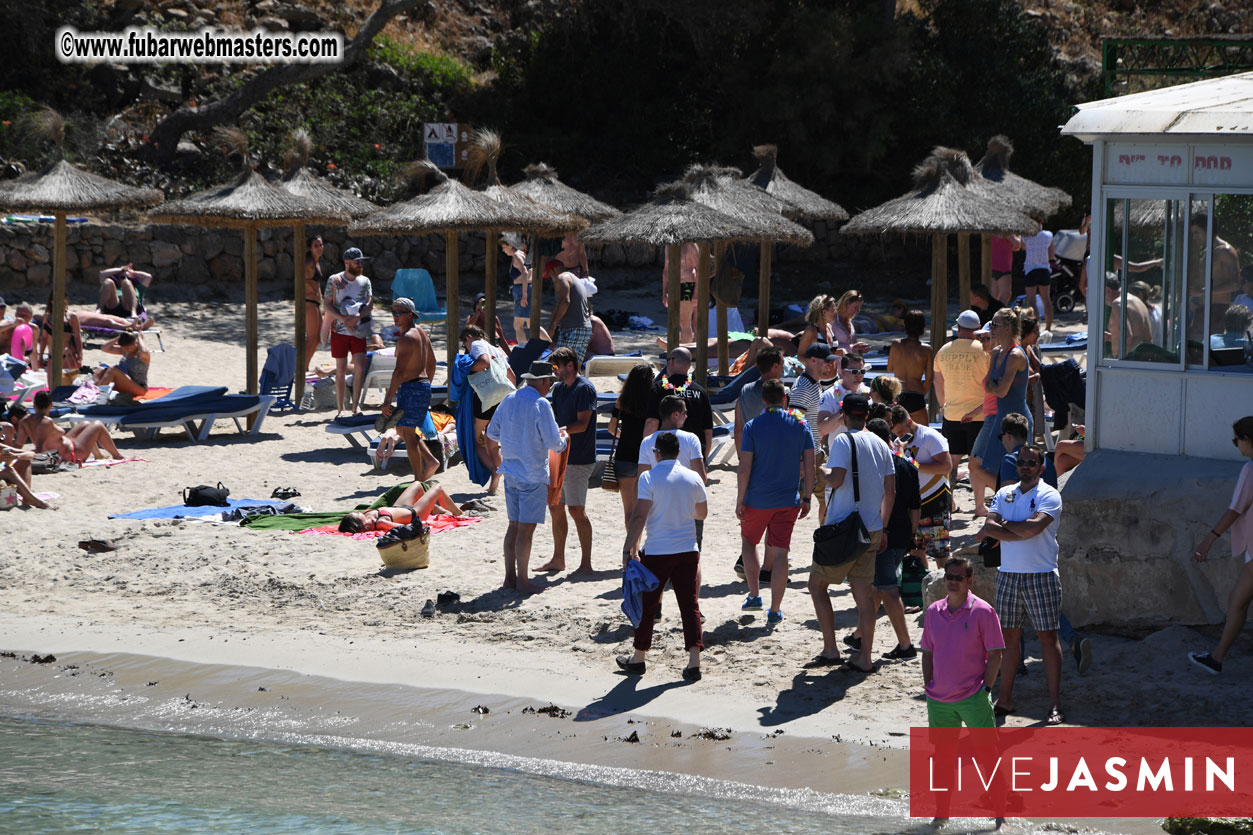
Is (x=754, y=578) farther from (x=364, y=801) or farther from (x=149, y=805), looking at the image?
(x=149, y=805)

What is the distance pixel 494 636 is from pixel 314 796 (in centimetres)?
172

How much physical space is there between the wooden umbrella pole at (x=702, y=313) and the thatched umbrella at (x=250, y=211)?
12.7 ft

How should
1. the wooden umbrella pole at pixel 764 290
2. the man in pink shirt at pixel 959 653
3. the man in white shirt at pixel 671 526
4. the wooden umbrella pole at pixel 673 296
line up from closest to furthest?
1. the man in pink shirt at pixel 959 653
2. the man in white shirt at pixel 671 526
3. the wooden umbrella pole at pixel 673 296
4. the wooden umbrella pole at pixel 764 290

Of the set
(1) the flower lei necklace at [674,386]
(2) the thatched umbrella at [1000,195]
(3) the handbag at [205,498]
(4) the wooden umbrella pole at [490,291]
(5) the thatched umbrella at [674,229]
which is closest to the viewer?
(1) the flower lei necklace at [674,386]

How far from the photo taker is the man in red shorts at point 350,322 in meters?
14.4

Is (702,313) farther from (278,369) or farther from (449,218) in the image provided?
(278,369)

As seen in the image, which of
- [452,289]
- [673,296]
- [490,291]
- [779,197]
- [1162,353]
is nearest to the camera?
[1162,353]

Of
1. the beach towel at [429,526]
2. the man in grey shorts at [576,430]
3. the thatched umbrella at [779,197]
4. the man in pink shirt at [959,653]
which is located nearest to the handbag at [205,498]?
the beach towel at [429,526]

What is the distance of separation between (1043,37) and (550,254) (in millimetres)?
13138

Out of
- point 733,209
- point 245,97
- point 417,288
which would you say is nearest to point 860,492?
point 733,209

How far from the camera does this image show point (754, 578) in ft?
27.0

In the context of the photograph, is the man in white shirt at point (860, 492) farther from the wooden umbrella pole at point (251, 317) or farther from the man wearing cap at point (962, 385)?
the wooden umbrella pole at point (251, 317)

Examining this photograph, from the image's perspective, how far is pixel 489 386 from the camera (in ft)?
34.1

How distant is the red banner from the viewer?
606 cm
